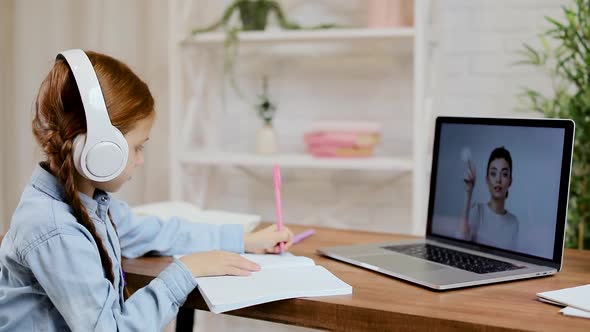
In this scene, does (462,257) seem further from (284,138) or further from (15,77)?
(15,77)

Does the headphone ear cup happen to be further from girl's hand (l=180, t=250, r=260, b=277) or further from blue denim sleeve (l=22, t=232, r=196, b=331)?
girl's hand (l=180, t=250, r=260, b=277)

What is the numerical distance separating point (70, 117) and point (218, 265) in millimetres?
319

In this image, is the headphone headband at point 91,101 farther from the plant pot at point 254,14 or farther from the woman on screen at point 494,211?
the plant pot at point 254,14

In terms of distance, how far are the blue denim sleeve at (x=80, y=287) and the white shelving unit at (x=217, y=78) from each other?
1.10m

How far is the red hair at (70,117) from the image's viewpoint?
3.30ft

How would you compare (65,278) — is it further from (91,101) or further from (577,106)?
(577,106)

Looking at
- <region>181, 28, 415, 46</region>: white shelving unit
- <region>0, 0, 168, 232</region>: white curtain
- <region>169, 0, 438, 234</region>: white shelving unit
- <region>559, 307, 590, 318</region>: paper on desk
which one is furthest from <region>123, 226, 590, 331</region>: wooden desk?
<region>0, 0, 168, 232</region>: white curtain

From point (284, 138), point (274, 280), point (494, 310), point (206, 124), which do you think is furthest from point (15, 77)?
point (494, 310)

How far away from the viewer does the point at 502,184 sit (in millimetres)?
1206

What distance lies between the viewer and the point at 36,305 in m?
1.02

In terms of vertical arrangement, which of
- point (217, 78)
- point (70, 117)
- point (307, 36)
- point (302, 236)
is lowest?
point (302, 236)

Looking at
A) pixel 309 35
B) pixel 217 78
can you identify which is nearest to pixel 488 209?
pixel 309 35

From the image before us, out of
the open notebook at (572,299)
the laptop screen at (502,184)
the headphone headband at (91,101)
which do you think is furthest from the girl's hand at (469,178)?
the headphone headband at (91,101)

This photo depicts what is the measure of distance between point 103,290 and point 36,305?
0.44 feet
